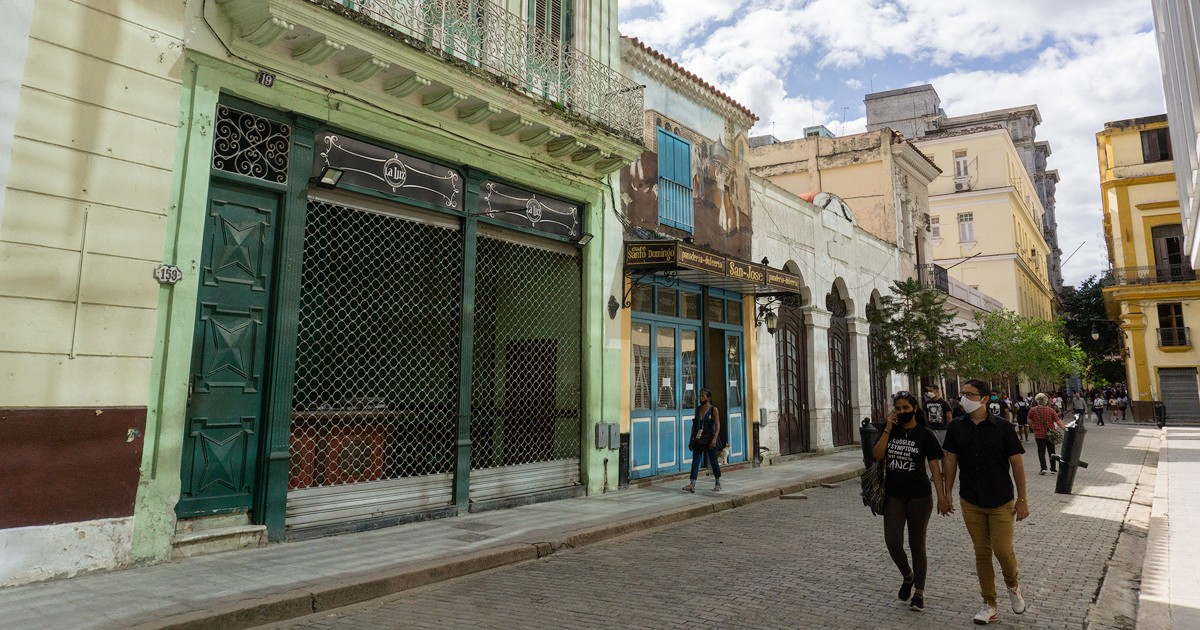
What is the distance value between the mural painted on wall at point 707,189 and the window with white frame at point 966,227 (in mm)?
32301

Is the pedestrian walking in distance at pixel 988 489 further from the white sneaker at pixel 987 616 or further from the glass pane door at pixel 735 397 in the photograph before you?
the glass pane door at pixel 735 397

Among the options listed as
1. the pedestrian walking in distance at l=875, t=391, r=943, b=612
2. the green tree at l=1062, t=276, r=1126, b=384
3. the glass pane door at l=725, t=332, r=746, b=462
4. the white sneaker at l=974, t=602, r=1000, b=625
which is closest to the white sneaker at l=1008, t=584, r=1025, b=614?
the white sneaker at l=974, t=602, r=1000, b=625

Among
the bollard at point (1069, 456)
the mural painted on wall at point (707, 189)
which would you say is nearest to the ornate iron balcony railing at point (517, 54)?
the mural painted on wall at point (707, 189)

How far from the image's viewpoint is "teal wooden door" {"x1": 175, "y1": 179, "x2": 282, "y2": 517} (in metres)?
6.40

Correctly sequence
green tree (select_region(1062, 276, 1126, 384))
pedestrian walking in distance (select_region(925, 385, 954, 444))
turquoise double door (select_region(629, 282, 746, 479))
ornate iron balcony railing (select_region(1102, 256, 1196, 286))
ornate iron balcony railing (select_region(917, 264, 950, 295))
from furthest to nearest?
1. green tree (select_region(1062, 276, 1126, 384))
2. ornate iron balcony railing (select_region(1102, 256, 1196, 286))
3. ornate iron balcony railing (select_region(917, 264, 950, 295))
4. pedestrian walking in distance (select_region(925, 385, 954, 444))
5. turquoise double door (select_region(629, 282, 746, 479))

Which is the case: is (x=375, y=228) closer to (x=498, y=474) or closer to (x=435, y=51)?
(x=435, y=51)

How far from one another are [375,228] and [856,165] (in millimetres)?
19615

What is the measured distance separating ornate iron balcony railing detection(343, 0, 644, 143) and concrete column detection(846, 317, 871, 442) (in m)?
11.3

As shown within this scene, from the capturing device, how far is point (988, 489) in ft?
16.1

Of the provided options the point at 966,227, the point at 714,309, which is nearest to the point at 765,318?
the point at 714,309

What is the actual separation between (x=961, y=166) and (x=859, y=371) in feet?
93.7

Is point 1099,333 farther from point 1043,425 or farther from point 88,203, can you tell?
point 88,203

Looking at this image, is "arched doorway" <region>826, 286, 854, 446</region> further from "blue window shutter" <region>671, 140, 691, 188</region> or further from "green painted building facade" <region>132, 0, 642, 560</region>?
"green painted building facade" <region>132, 0, 642, 560</region>

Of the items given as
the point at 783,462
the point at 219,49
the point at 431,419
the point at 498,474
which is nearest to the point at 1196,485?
the point at 783,462
